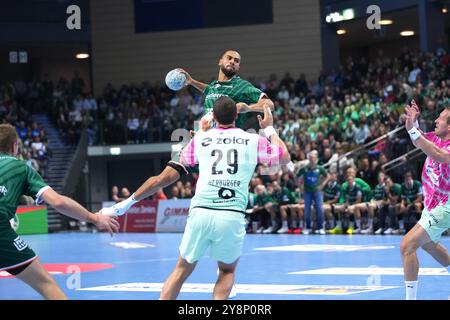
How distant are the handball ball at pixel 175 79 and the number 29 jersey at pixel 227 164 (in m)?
2.86

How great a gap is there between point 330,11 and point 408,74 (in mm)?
6873

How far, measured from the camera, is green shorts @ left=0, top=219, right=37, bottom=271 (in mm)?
7648

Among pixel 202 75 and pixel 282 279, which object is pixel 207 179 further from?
pixel 202 75

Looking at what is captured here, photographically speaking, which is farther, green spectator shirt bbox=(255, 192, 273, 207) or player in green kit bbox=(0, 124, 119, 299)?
green spectator shirt bbox=(255, 192, 273, 207)

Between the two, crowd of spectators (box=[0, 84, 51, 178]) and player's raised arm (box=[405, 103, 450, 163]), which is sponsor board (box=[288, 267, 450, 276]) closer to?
player's raised arm (box=[405, 103, 450, 163])

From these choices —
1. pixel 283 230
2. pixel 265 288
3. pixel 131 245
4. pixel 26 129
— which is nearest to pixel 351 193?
pixel 283 230

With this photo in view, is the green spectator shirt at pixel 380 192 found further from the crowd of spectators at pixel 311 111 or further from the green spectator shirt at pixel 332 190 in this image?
the green spectator shirt at pixel 332 190

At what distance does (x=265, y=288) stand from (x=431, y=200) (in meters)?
3.25

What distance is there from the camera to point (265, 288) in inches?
495

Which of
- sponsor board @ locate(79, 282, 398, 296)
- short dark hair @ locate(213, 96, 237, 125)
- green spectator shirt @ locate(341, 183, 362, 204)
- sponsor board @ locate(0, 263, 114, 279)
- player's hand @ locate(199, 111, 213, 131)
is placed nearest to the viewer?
short dark hair @ locate(213, 96, 237, 125)

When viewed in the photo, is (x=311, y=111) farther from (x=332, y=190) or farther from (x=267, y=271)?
(x=267, y=271)

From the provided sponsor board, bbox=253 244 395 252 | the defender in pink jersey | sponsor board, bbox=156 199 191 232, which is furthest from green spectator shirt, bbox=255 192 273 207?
the defender in pink jersey

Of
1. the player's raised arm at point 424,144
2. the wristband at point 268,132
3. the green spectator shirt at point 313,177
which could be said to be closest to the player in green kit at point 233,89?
the player's raised arm at point 424,144

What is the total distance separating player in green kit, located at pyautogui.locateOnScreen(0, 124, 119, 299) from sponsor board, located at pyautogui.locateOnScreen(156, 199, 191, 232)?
21490 millimetres
